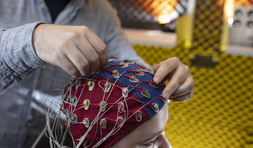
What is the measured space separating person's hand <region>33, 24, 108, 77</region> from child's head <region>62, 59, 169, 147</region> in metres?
0.09

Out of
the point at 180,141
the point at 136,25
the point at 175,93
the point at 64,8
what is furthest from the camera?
the point at 136,25

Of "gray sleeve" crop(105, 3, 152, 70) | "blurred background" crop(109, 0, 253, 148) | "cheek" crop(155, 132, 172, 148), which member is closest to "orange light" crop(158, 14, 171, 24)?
"blurred background" crop(109, 0, 253, 148)

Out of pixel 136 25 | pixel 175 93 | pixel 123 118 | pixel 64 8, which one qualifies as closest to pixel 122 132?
pixel 123 118

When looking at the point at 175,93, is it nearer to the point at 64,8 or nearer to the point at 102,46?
the point at 102,46

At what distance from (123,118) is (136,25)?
56.1 inches

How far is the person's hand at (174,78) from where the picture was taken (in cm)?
73

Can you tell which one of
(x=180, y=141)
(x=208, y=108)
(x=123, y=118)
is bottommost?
(x=208, y=108)

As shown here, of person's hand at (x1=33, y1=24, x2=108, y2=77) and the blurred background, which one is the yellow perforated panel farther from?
person's hand at (x1=33, y1=24, x2=108, y2=77)

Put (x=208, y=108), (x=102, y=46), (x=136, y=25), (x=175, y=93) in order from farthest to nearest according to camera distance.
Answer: (x=136, y=25), (x=208, y=108), (x=175, y=93), (x=102, y=46)

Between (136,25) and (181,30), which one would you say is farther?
(136,25)

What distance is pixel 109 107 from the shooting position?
0.68 meters

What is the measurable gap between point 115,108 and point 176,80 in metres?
0.21

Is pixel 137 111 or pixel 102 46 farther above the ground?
pixel 102 46

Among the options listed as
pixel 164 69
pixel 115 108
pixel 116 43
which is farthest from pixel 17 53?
pixel 116 43
